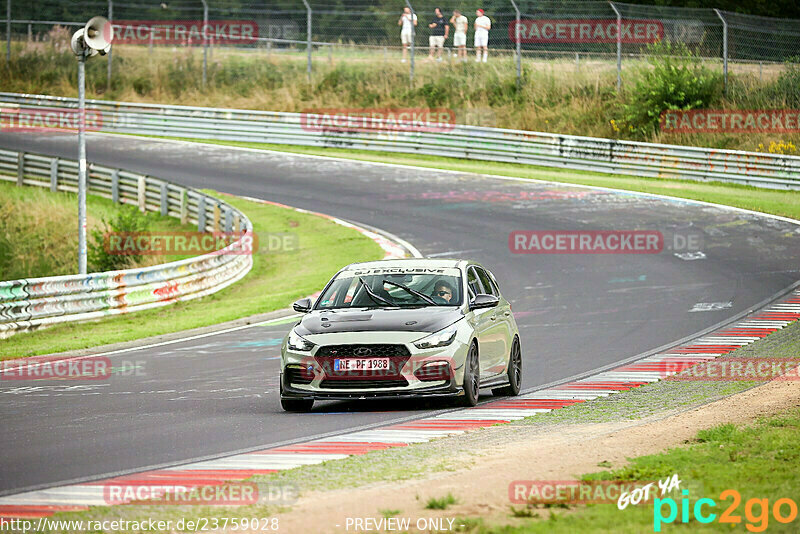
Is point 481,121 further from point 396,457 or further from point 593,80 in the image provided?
point 396,457

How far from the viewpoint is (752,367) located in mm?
13805

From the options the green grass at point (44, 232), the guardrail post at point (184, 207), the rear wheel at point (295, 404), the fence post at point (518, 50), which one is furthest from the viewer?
the fence post at point (518, 50)

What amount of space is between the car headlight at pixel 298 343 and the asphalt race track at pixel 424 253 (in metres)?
0.66

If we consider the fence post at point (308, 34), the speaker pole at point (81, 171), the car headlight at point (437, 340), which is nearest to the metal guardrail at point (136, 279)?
the speaker pole at point (81, 171)

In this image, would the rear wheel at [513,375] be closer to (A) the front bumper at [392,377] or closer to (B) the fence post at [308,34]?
(A) the front bumper at [392,377]

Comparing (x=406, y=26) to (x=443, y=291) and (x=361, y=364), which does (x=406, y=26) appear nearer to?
(x=443, y=291)

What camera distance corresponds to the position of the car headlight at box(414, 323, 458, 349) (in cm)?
1136

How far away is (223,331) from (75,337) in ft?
8.28

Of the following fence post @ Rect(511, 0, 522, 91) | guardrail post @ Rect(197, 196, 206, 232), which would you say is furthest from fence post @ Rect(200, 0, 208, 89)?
guardrail post @ Rect(197, 196, 206, 232)

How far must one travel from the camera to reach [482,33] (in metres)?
42.3

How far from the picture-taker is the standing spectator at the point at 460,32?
4219 centimetres

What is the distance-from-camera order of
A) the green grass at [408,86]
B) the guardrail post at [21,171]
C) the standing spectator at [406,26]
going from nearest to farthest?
the guardrail post at [21,171]
the green grass at [408,86]
the standing spectator at [406,26]

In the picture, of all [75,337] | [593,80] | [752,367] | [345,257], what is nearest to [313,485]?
[752,367]

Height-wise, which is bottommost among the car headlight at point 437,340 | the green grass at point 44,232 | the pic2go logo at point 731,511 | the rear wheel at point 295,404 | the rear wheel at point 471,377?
the green grass at point 44,232
